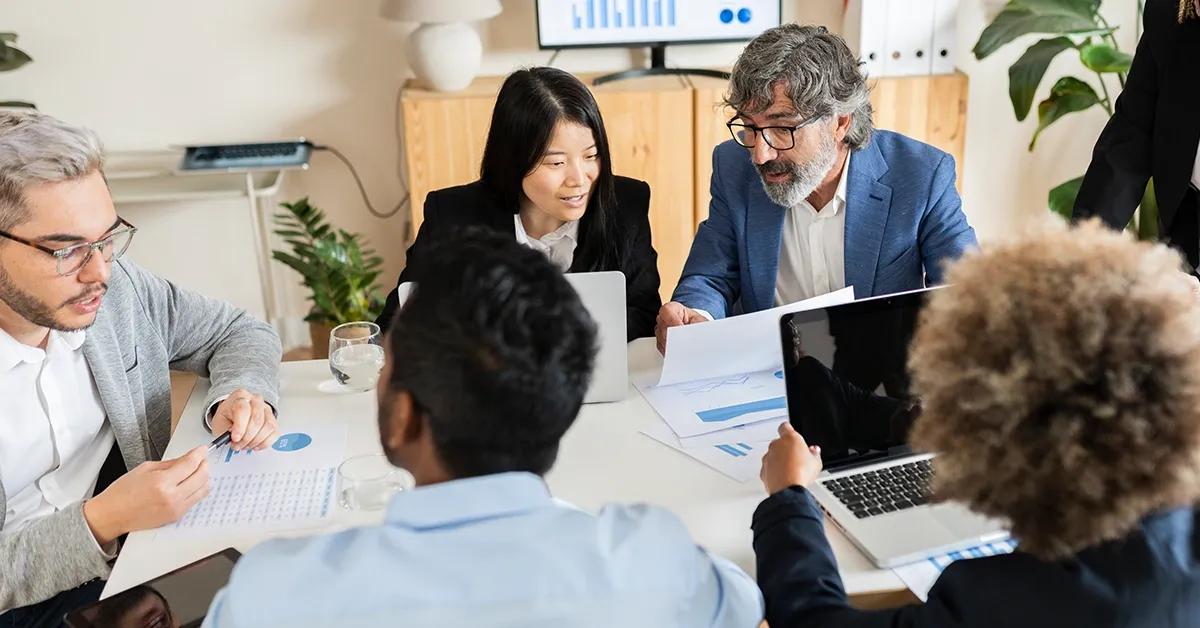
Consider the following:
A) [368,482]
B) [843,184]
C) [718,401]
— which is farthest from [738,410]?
[843,184]

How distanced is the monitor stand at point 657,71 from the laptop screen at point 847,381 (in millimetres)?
1963

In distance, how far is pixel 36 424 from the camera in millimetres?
1557

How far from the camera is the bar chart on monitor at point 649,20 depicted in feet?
10.7

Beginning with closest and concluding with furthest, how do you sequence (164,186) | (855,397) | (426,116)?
1. (855,397)
2. (426,116)
3. (164,186)

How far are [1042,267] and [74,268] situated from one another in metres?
1.24

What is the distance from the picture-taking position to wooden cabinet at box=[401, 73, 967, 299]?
317 centimetres

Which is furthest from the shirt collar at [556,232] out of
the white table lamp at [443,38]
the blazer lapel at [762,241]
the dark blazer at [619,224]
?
the white table lamp at [443,38]

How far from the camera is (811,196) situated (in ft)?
7.27

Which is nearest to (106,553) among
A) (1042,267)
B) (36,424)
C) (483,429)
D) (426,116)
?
(36,424)

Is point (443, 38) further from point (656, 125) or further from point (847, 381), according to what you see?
point (847, 381)

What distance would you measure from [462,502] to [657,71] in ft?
8.75

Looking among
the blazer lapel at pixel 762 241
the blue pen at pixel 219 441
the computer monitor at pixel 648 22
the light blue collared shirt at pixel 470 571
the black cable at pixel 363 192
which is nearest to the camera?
the light blue collared shirt at pixel 470 571

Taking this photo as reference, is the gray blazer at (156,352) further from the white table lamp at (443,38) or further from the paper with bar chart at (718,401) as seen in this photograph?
the white table lamp at (443,38)

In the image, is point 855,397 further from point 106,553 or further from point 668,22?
point 668,22
